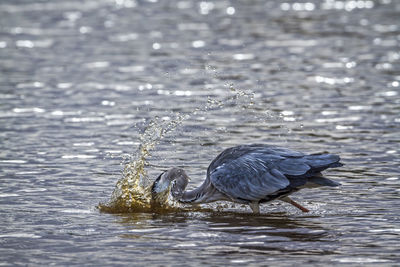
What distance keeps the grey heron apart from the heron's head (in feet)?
0.06

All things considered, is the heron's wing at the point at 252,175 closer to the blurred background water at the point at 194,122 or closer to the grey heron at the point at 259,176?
the grey heron at the point at 259,176

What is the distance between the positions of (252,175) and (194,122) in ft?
15.7

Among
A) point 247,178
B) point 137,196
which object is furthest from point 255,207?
point 137,196

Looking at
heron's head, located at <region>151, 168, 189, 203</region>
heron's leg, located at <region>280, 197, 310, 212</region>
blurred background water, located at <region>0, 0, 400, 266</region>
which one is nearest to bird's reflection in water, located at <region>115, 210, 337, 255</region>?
blurred background water, located at <region>0, 0, 400, 266</region>

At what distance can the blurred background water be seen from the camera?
891 cm

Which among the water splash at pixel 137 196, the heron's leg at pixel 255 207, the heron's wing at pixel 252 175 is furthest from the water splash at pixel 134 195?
the heron's leg at pixel 255 207

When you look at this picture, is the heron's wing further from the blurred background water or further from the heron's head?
the heron's head

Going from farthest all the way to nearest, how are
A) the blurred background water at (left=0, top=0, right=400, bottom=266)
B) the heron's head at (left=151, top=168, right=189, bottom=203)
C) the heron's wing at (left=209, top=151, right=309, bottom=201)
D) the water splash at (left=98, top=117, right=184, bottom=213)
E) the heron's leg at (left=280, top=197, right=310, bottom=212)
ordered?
the heron's head at (left=151, top=168, right=189, bottom=203) < the water splash at (left=98, top=117, right=184, bottom=213) < the heron's leg at (left=280, top=197, right=310, bottom=212) < the heron's wing at (left=209, top=151, right=309, bottom=201) < the blurred background water at (left=0, top=0, right=400, bottom=266)

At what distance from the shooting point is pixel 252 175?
1011cm

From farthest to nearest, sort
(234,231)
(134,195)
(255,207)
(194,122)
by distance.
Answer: (194,122) → (134,195) → (255,207) → (234,231)

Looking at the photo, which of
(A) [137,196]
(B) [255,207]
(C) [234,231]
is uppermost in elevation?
(A) [137,196]

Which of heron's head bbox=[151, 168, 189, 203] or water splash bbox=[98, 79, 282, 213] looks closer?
water splash bbox=[98, 79, 282, 213]

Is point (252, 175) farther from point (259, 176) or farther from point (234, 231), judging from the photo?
point (234, 231)

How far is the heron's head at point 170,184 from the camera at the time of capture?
10641 mm
